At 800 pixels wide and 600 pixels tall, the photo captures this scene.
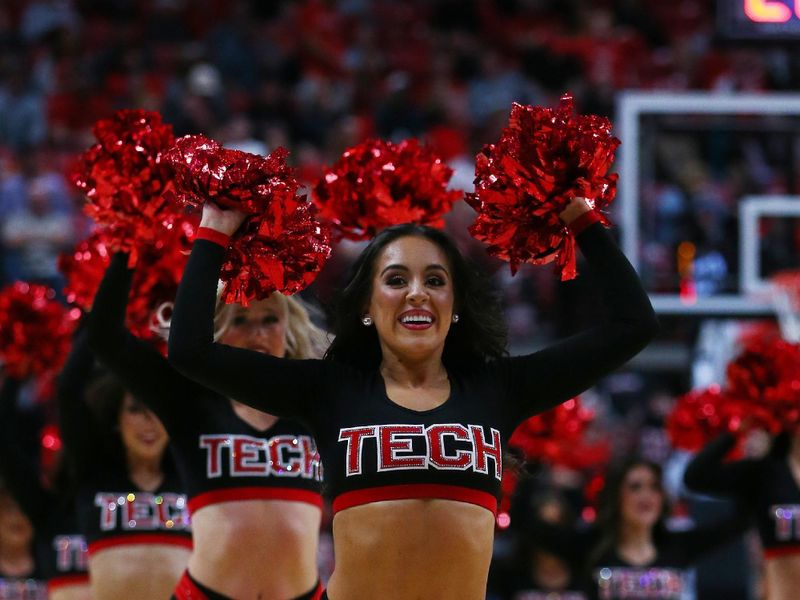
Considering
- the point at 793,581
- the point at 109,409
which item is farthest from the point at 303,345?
the point at 793,581

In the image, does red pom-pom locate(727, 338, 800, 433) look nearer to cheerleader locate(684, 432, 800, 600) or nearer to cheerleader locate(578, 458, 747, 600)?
cheerleader locate(684, 432, 800, 600)

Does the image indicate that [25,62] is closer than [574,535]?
No

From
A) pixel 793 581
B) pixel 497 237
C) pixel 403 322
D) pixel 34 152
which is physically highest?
pixel 34 152

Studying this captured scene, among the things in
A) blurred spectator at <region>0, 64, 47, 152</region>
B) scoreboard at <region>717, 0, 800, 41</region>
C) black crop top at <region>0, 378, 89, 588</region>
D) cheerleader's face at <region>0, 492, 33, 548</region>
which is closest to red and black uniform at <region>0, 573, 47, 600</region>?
cheerleader's face at <region>0, 492, 33, 548</region>

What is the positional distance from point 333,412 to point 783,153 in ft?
17.7

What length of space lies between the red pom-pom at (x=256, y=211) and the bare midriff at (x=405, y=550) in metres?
0.54

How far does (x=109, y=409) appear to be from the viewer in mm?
4617

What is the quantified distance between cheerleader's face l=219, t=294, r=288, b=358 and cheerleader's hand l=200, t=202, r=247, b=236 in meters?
0.84

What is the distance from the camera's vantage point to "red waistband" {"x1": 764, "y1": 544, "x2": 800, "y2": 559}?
4.93 m

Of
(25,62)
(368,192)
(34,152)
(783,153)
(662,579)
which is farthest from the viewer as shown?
(25,62)

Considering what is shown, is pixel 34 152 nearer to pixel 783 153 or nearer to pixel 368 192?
pixel 783 153

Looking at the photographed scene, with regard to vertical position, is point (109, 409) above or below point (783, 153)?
below

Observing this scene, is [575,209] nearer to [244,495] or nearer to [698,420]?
[244,495]

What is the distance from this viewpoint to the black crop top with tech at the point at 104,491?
4324mm
